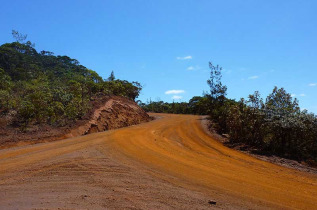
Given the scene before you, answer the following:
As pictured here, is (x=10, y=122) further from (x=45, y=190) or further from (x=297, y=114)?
(x=297, y=114)

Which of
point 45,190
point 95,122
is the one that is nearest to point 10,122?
point 95,122

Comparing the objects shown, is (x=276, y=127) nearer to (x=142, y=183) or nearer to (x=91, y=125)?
(x=142, y=183)

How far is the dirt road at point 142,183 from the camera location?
15.3 feet

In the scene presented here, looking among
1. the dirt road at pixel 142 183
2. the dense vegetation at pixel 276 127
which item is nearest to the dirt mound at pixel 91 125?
the dirt road at pixel 142 183

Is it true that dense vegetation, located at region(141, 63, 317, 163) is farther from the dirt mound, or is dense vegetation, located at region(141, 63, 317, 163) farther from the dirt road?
the dirt mound

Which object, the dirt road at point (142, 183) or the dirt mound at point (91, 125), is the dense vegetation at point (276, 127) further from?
the dirt mound at point (91, 125)

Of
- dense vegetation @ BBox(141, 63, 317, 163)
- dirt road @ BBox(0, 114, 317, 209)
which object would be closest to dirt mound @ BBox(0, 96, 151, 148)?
dirt road @ BBox(0, 114, 317, 209)

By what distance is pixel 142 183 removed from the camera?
5602mm

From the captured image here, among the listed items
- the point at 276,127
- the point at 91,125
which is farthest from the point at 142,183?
the point at 91,125

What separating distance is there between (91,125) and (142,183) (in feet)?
38.0

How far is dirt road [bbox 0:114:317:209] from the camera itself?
15.3 ft

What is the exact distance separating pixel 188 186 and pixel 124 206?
66.2 inches

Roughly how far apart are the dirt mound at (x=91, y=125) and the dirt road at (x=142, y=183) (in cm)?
346

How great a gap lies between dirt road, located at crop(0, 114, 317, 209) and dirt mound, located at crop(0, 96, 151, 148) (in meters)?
3.46
